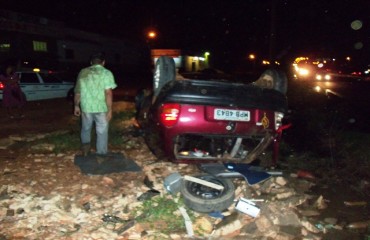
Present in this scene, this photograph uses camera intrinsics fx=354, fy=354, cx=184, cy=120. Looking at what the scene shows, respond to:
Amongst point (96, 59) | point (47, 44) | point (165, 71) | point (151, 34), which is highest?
point (151, 34)

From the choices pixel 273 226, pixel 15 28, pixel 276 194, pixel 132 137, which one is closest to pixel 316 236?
pixel 273 226

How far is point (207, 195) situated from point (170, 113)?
3.62ft

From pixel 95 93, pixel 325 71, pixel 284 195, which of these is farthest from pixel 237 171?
pixel 325 71

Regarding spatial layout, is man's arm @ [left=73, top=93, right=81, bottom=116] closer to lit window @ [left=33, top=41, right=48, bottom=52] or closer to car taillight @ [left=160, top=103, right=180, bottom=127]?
car taillight @ [left=160, top=103, right=180, bottom=127]

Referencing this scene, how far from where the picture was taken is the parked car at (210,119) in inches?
164

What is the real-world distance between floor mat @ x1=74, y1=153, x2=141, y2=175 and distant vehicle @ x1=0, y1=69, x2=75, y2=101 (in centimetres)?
831

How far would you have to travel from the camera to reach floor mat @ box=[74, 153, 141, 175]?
5325 mm

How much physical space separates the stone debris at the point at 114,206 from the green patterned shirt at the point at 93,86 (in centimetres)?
100

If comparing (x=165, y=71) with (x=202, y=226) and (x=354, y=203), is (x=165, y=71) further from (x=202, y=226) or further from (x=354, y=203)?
(x=354, y=203)

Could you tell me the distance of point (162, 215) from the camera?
4.02 meters

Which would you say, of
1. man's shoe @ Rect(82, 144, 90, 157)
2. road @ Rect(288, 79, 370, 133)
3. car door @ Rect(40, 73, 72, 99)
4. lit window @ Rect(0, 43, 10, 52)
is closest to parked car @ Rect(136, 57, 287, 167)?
man's shoe @ Rect(82, 144, 90, 157)

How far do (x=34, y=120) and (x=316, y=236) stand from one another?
8216 millimetres

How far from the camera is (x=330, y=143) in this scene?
24.3ft

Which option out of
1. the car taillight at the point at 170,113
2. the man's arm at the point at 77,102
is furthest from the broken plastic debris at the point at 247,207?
the man's arm at the point at 77,102
